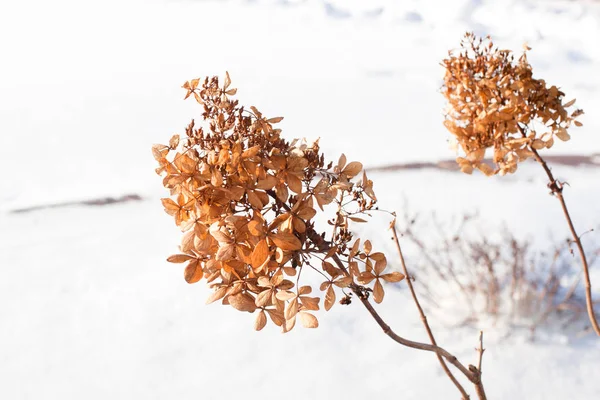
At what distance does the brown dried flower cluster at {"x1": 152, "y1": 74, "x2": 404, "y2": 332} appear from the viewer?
16.6 inches

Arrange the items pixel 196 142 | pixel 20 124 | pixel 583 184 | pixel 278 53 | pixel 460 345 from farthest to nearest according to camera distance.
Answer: pixel 278 53, pixel 20 124, pixel 583 184, pixel 460 345, pixel 196 142

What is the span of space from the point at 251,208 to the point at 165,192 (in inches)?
61.9

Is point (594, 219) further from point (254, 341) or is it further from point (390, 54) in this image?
point (390, 54)

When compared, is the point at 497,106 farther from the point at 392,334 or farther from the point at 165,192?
the point at 165,192

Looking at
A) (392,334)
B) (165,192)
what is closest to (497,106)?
(392,334)

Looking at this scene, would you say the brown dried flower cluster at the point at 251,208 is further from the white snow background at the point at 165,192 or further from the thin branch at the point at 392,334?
the white snow background at the point at 165,192

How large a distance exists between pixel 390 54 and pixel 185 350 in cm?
231

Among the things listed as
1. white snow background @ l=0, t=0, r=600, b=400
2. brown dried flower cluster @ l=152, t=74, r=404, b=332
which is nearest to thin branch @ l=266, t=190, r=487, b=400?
brown dried flower cluster @ l=152, t=74, r=404, b=332

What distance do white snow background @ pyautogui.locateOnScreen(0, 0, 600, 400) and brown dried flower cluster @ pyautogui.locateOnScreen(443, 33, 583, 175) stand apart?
27.5 inches

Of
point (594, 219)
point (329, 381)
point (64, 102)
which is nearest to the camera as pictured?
point (329, 381)

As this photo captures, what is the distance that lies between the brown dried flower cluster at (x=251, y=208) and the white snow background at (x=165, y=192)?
2.58 ft

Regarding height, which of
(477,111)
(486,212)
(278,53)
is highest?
(477,111)

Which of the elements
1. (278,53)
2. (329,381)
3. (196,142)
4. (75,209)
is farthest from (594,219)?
(278,53)

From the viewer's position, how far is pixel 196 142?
17.6 inches
